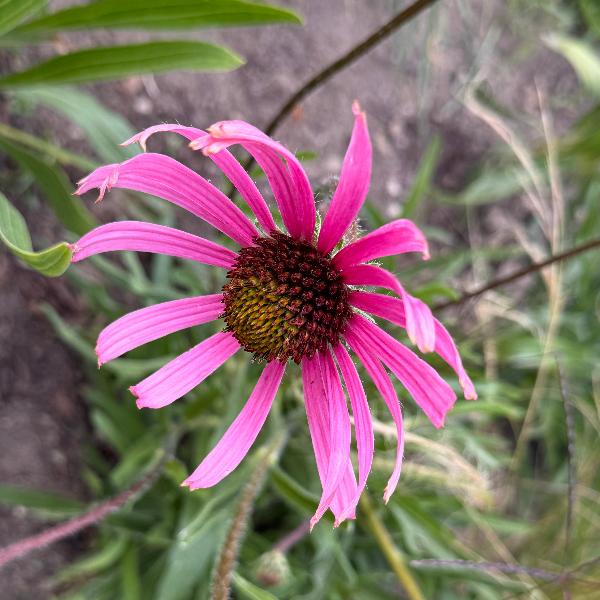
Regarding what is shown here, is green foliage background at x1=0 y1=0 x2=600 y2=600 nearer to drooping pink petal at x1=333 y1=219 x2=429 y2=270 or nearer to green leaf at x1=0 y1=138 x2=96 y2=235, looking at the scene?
green leaf at x1=0 y1=138 x2=96 y2=235

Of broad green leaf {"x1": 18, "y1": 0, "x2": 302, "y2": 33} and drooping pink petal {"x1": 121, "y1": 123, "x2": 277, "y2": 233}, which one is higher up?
broad green leaf {"x1": 18, "y1": 0, "x2": 302, "y2": 33}

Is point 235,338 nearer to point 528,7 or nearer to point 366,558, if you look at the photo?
point 366,558

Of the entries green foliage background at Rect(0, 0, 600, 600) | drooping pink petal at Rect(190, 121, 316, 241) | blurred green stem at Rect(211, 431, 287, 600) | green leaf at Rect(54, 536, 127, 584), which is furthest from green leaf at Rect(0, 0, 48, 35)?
green leaf at Rect(54, 536, 127, 584)

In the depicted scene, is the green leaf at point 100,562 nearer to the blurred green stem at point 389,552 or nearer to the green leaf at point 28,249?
the blurred green stem at point 389,552

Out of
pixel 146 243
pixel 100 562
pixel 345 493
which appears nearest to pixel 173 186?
pixel 146 243

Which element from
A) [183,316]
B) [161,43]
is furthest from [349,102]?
[183,316]

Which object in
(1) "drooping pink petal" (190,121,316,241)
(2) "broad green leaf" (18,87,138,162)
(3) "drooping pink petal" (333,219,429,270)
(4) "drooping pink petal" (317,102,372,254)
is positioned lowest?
(3) "drooping pink petal" (333,219,429,270)

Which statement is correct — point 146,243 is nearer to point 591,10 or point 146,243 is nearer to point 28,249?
point 28,249

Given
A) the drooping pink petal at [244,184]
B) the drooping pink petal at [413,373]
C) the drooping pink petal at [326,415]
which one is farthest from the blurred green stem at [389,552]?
the drooping pink petal at [244,184]
